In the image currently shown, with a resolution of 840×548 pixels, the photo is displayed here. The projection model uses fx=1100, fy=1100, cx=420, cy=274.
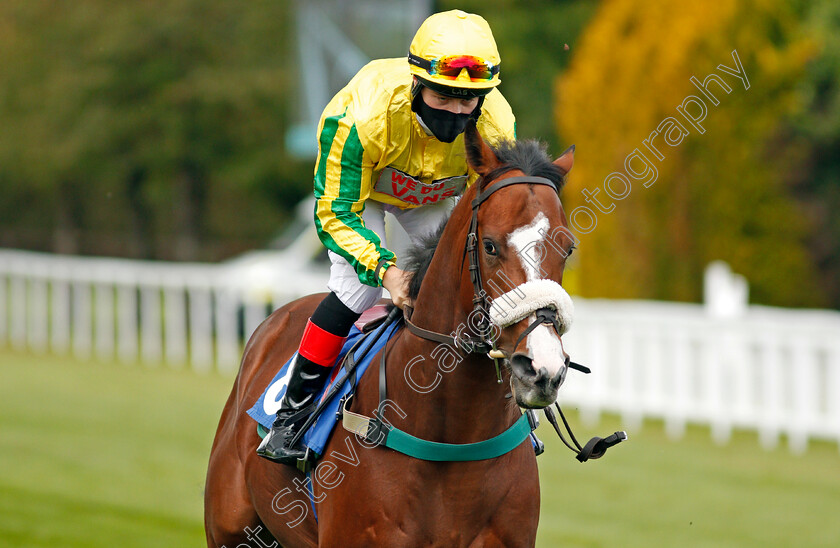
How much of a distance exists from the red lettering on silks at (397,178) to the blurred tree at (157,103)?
59.8ft

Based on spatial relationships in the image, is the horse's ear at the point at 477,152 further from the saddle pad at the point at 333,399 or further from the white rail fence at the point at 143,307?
the white rail fence at the point at 143,307

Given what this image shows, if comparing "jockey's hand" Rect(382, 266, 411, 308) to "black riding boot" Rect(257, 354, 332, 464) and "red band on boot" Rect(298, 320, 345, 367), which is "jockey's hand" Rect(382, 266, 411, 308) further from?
"black riding boot" Rect(257, 354, 332, 464)

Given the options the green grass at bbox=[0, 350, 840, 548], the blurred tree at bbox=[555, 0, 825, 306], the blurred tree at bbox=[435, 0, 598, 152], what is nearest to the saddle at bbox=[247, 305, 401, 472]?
the green grass at bbox=[0, 350, 840, 548]

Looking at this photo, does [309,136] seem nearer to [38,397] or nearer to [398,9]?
[398,9]

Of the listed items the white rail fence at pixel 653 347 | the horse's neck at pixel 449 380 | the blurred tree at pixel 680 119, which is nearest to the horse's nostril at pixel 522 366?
the horse's neck at pixel 449 380

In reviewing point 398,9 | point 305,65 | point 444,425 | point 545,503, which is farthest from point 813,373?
point 305,65

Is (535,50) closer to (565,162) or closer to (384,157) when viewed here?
(384,157)

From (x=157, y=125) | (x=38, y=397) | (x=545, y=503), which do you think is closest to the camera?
(x=545, y=503)

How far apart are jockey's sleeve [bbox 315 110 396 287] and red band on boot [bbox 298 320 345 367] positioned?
32 cm

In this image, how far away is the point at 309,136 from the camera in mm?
15648

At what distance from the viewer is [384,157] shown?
137 inches

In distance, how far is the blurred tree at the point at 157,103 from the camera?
2180cm

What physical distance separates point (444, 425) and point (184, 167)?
2271cm

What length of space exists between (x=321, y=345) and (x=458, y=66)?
3.50 feet
